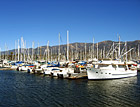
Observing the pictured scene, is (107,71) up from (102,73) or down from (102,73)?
up

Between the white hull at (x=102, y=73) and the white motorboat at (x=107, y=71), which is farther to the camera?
the white motorboat at (x=107, y=71)

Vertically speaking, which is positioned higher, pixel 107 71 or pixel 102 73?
pixel 107 71

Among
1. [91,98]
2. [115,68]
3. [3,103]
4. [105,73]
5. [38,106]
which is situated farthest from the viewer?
[115,68]

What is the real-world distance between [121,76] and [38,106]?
37160 millimetres

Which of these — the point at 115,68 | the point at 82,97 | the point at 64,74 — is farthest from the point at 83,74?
the point at 82,97

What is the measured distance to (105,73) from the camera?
4816cm

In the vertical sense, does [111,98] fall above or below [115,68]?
below

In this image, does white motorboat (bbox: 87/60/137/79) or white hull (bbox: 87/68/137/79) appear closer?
white hull (bbox: 87/68/137/79)

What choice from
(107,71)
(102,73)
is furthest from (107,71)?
(102,73)

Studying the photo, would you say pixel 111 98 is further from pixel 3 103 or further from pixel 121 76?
pixel 121 76

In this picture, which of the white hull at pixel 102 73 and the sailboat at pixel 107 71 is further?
the sailboat at pixel 107 71

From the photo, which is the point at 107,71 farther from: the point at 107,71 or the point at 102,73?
the point at 102,73

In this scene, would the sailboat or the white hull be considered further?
the sailboat

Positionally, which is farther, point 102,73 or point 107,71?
point 107,71
